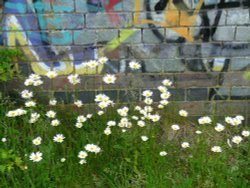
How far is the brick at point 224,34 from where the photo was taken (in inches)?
140

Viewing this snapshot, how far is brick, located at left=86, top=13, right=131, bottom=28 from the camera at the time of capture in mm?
3469

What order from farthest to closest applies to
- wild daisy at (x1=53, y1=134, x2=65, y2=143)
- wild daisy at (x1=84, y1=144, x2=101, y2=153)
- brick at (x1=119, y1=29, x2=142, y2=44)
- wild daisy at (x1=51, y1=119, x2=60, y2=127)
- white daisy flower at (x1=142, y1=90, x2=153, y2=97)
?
white daisy flower at (x1=142, y1=90, x2=153, y2=97), brick at (x1=119, y1=29, x2=142, y2=44), wild daisy at (x1=51, y1=119, x2=60, y2=127), wild daisy at (x1=53, y1=134, x2=65, y2=143), wild daisy at (x1=84, y1=144, x2=101, y2=153)

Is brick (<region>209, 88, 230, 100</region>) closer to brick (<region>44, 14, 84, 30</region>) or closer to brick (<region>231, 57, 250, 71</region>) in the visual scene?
brick (<region>231, 57, 250, 71</region>)

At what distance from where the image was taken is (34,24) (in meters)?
3.48

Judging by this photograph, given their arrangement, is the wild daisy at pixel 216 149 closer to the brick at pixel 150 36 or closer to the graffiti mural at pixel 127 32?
the graffiti mural at pixel 127 32

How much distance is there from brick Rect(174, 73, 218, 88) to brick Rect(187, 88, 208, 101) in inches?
2.0

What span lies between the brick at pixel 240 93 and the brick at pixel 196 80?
0.20 metres

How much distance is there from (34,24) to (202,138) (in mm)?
1718

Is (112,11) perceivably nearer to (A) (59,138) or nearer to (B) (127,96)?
(B) (127,96)

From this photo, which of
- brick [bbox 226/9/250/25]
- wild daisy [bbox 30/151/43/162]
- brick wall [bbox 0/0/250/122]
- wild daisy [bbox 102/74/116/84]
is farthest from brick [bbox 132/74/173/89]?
wild daisy [bbox 30/151/43/162]

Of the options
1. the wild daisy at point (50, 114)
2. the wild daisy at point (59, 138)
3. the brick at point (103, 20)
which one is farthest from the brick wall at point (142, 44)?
the wild daisy at point (59, 138)

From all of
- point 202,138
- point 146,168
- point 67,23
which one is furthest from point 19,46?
point 202,138

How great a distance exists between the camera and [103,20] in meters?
3.48

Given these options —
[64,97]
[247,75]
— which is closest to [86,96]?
[64,97]
